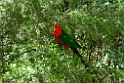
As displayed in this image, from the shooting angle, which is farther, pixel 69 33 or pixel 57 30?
pixel 69 33

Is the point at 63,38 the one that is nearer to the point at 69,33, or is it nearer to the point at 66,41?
the point at 66,41

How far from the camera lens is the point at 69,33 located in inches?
88.8

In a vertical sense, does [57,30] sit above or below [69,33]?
above

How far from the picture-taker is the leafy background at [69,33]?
6.77ft

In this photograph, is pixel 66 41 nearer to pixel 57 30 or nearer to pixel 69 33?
pixel 57 30

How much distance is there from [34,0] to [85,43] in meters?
0.53

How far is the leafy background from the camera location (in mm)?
2064

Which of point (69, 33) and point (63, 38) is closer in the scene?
point (63, 38)

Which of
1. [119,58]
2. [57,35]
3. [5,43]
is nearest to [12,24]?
[5,43]

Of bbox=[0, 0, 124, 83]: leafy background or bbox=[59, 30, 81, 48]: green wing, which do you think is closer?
bbox=[59, 30, 81, 48]: green wing

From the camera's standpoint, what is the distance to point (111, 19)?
2.14 m

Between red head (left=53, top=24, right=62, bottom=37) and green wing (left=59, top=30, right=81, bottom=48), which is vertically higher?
red head (left=53, top=24, right=62, bottom=37)

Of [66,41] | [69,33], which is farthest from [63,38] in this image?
[69,33]

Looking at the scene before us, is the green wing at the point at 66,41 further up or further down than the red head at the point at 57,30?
further down
